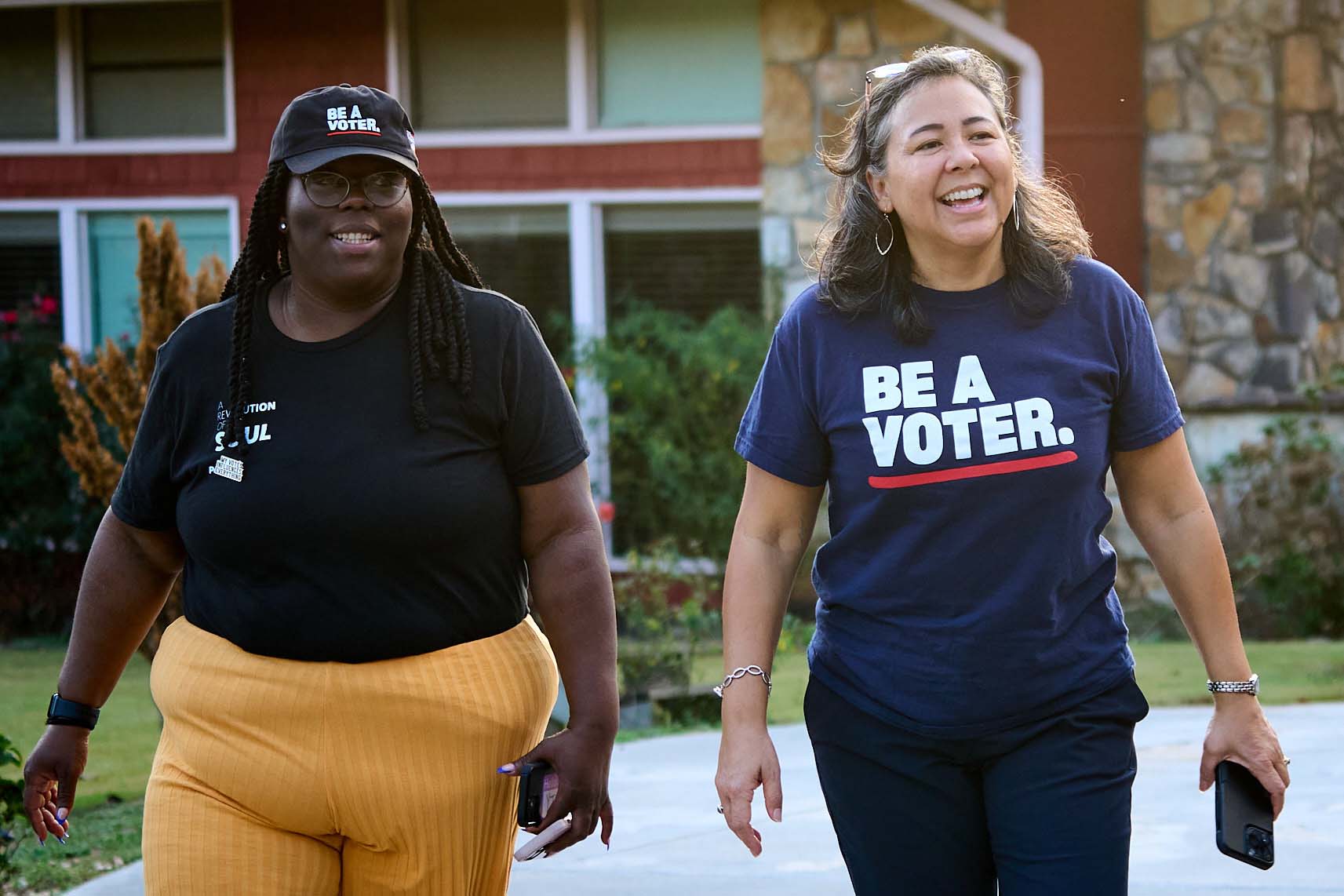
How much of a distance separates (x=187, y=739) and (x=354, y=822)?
300 mm

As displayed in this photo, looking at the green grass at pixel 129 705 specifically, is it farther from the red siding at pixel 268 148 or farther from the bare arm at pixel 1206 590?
the red siding at pixel 268 148

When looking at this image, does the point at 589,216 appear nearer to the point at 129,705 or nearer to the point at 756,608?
the point at 129,705

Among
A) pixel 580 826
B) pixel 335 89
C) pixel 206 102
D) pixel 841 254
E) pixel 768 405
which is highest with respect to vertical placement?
pixel 206 102

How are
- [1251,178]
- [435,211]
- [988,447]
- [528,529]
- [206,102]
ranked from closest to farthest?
[988,447] < [528,529] < [435,211] < [1251,178] < [206,102]

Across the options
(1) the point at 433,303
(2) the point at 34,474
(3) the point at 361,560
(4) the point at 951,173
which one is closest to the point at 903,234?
(4) the point at 951,173

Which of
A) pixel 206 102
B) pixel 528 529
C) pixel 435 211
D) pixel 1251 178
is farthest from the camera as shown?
pixel 206 102

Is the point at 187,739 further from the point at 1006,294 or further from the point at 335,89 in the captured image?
the point at 1006,294

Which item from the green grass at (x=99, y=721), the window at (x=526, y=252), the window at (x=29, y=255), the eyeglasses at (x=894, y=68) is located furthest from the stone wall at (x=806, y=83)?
the eyeglasses at (x=894, y=68)

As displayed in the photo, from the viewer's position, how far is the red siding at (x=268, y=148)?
35.7 ft

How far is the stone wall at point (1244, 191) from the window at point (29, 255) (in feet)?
23.7

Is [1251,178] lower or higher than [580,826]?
higher

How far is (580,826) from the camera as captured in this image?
9.14 feet

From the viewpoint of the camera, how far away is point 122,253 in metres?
11.9

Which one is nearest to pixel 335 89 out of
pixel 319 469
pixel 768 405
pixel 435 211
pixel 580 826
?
pixel 435 211
